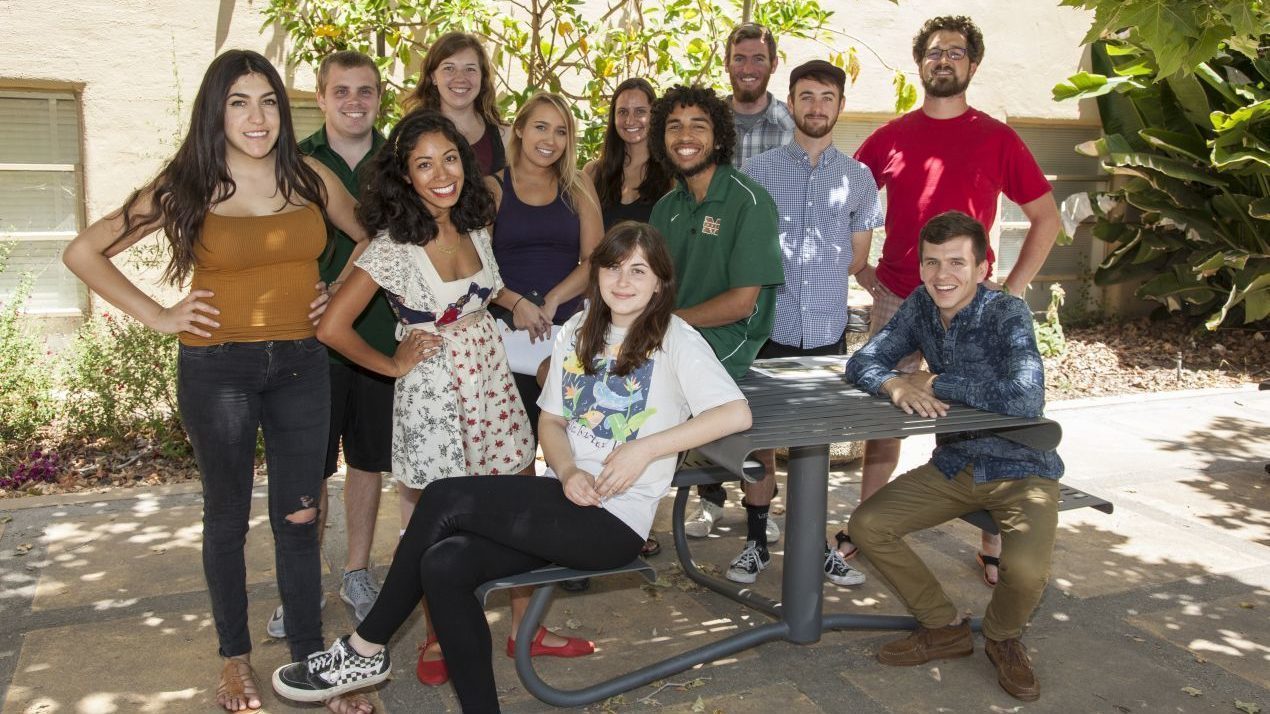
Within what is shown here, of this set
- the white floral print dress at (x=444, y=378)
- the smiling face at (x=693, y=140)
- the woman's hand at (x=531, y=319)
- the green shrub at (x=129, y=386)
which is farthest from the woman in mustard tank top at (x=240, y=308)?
the green shrub at (x=129, y=386)

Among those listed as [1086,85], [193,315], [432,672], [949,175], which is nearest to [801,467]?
[432,672]

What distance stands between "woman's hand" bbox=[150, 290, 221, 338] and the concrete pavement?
1279 millimetres

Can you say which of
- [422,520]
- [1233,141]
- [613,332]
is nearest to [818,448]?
[613,332]

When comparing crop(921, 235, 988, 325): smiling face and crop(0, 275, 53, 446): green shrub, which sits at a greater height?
crop(921, 235, 988, 325): smiling face

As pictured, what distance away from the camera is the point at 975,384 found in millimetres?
3990

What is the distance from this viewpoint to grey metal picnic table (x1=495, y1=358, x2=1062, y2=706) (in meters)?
3.57

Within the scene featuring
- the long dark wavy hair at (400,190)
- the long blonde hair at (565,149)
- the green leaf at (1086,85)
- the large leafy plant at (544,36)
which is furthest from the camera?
the green leaf at (1086,85)

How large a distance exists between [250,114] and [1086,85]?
8.35m

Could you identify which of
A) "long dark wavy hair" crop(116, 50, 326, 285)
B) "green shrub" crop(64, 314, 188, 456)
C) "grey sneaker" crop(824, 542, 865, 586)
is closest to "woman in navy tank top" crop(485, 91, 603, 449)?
"long dark wavy hair" crop(116, 50, 326, 285)

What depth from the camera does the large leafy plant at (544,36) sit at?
7.31 m

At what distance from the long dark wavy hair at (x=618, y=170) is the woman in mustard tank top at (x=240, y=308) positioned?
159cm

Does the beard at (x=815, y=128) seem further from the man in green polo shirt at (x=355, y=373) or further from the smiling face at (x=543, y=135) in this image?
the man in green polo shirt at (x=355, y=373)

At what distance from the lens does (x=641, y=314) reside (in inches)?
147

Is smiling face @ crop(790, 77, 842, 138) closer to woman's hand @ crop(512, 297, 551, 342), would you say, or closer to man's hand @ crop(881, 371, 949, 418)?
man's hand @ crop(881, 371, 949, 418)
